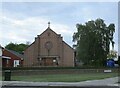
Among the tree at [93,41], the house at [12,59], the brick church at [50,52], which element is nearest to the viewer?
the brick church at [50,52]

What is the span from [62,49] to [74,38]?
8856 mm

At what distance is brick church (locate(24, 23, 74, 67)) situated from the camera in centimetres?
8156

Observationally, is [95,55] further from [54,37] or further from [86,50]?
[54,37]

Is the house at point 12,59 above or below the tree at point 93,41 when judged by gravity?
below

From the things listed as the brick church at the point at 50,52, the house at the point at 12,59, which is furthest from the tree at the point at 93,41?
the house at the point at 12,59

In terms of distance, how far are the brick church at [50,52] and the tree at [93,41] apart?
5.05 metres

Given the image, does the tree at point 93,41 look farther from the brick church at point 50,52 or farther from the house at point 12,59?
the house at point 12,59

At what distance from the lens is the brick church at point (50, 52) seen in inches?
3211

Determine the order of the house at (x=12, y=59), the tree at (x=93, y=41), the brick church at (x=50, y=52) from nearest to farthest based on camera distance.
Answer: the brick church at (x=50, y=52), the tree at (x=93, y=41), the house at (x=12, y=59)

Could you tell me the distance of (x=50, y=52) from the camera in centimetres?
8200

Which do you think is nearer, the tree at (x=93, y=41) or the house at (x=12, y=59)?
the tree at (x=93, y=41)

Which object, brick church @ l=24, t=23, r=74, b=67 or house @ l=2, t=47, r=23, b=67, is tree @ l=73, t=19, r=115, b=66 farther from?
house @ l=2, t=47, r=23, b=67

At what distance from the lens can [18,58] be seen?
3538 inches

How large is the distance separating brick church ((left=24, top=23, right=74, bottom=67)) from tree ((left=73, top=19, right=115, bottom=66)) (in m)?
5.05
